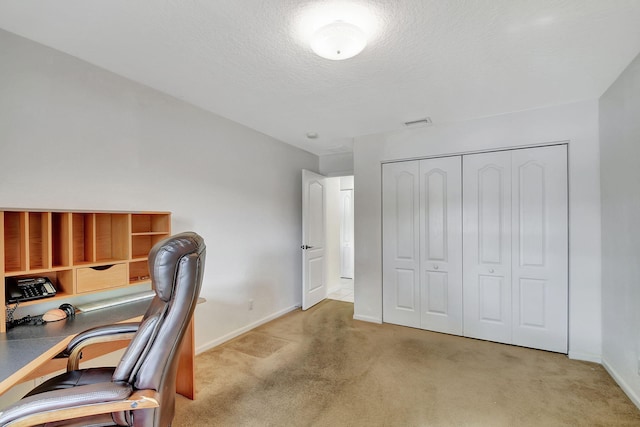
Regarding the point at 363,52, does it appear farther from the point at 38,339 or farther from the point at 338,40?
the point at 38,339

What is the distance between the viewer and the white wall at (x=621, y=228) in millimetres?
2021

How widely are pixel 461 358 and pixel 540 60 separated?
2548mm

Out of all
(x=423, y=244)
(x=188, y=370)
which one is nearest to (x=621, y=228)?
(x=423, y=244)

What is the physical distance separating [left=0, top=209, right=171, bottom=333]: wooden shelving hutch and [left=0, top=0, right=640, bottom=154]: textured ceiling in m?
1.09

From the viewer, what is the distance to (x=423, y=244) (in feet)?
11.2

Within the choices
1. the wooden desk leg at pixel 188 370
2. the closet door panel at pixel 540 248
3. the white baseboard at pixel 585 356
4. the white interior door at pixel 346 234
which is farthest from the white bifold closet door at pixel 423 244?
the white interior door at pixel 346 234

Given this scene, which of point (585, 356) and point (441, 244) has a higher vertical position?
point (441, 244)

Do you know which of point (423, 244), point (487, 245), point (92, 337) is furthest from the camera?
point (423, 244)

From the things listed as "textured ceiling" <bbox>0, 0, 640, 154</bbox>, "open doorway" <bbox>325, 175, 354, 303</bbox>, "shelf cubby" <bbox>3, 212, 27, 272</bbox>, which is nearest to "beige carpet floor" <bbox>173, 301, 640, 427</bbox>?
"shelf cubby" <bbox>3, 212, 27, 272</bbox>

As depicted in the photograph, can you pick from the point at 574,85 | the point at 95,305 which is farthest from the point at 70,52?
the point at 574,85

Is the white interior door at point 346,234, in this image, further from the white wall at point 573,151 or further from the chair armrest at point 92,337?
the chair armrest at point 92,337

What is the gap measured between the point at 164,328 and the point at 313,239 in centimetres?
321

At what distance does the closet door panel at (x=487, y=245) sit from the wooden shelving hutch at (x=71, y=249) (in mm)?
3036

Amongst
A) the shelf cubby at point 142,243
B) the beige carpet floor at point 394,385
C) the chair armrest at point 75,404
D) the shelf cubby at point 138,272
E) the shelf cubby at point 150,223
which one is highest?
the shelf cubby at point 150,223
